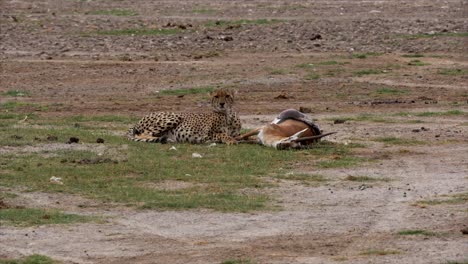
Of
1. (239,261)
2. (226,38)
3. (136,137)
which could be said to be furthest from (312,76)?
(239,261)

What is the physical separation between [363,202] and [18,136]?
5411 mm

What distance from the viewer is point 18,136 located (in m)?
15.9

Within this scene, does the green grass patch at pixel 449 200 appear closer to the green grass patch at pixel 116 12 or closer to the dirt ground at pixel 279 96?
the dirt ground at pixel 279 96

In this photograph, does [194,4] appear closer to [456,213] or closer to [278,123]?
[278,123]

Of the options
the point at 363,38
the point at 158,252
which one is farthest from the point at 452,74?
the point at 158,252

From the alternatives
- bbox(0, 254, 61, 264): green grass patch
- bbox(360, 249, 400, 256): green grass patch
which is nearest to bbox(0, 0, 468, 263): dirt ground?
bbox(360, 249, 400, 256): green grass patch

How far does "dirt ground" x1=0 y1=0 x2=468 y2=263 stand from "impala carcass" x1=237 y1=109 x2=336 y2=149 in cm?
71

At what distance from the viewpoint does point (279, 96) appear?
20734mm

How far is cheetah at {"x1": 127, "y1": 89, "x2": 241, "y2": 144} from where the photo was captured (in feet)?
52.1

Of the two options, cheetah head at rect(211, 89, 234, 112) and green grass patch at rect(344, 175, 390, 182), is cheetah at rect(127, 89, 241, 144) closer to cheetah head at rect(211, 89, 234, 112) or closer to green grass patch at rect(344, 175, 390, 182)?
cheetah head at rect(211, 89, 234, 112)

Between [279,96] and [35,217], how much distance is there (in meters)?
9.93

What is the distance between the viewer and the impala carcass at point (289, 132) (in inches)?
601

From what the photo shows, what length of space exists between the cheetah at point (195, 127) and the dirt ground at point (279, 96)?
1.31 m

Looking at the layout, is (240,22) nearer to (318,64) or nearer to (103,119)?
(318,64)
